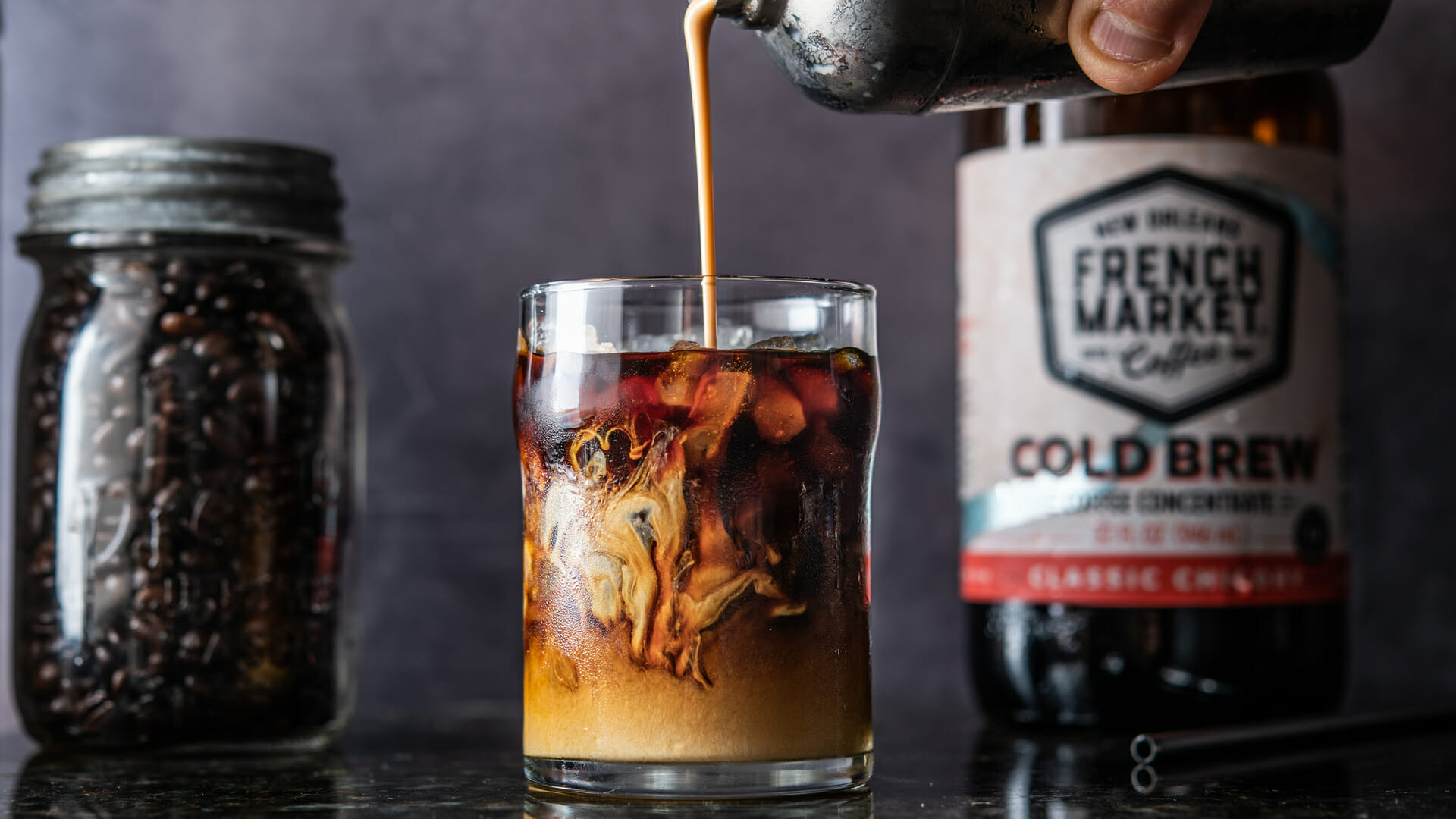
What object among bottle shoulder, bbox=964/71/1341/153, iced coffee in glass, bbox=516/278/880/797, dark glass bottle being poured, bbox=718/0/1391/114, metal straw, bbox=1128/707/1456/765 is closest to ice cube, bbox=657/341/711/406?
iced coffee in glass, bbox=516/278/880/797

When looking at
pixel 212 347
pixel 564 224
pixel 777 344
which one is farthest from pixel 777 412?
pixel 564 224

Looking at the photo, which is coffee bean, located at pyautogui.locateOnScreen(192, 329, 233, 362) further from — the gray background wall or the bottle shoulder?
the bottle shoulder

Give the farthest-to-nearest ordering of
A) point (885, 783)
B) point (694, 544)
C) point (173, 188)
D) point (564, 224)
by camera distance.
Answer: point (564, 224) < point (173, 188) < point (885, 783) < point (694, 544)

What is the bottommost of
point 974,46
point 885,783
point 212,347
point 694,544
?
point 885,783

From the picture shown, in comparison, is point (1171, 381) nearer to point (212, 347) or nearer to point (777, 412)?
point (777, 412)

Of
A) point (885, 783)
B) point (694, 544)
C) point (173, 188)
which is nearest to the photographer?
point (694, 544)

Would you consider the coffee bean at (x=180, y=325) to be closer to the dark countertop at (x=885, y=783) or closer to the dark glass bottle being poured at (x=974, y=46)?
the dark countertop at (x=885, y=783)

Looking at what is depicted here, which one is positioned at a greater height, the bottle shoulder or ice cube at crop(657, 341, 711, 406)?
the bottle shoulder
